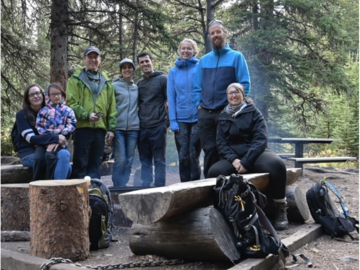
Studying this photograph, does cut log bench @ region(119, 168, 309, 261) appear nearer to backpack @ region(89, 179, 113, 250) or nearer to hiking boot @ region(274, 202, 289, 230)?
backpack @ region(89, 179, 113, 250)

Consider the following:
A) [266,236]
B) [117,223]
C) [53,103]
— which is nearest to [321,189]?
[266,236]

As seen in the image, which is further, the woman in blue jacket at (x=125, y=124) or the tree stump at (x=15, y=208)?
the woman in blue jacket at (x=125, y=124)

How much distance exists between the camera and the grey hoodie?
6.14 m

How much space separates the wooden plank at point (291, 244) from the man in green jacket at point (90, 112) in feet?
9.58

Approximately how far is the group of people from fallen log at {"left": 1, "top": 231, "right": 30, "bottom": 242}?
0.80 metres

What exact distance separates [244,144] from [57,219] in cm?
235

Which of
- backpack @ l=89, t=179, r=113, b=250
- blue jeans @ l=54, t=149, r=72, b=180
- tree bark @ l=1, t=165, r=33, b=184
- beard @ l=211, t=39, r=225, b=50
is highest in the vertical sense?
beard @ l=211, t=39, r=225, b=50

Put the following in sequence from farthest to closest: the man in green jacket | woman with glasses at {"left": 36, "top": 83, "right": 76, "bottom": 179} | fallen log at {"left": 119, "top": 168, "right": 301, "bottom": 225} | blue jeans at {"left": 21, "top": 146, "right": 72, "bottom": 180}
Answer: the man in green jacket < woman with glasses at {"left": 36, "top": 83, "right": 76, "bottom": 179} < blue jeans at {"left": 21, "top": 146, "right": 72, "bottom": 180} < fallen log at {"left": 119, "top": 168, "right": 301, "bottom": 225}

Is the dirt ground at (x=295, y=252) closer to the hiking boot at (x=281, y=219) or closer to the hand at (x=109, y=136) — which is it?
the hiking boot at (x=281, y=219)

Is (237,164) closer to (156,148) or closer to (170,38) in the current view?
(156,148)

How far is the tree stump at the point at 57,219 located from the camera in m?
3.91

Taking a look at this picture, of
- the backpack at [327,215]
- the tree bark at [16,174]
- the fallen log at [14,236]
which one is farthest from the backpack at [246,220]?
the tree bark at [16,174]

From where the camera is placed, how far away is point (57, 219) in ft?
12.9

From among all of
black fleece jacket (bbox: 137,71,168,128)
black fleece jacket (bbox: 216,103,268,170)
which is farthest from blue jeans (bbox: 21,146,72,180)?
black fleece jacket (bbox: 216,103,268,170)
